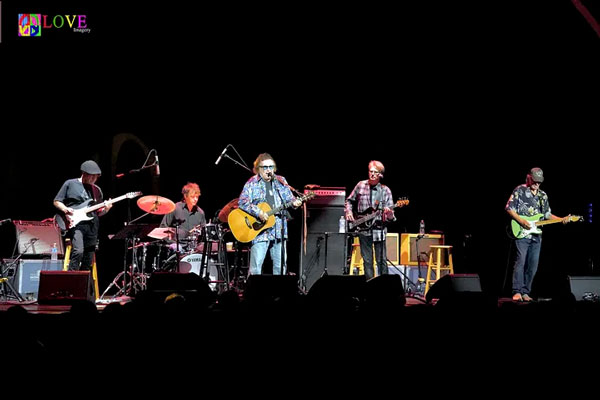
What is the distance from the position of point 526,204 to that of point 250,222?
482 centimetres

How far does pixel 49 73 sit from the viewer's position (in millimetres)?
10750

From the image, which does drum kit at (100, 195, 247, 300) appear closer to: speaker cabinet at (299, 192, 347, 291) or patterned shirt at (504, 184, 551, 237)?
speaker cabinet at (299, 192, 347, 291)

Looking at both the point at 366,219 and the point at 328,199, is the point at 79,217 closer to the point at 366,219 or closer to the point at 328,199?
the point at 328,199

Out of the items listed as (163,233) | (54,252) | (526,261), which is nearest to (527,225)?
(526,261)

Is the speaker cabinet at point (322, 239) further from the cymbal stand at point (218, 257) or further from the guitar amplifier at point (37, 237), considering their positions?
the guitar amplifier at point (37, 237)

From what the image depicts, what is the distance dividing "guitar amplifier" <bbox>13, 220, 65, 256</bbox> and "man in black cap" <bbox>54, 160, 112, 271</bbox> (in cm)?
118

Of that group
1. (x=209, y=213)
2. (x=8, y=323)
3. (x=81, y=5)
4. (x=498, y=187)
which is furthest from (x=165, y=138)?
(x=8, y=323)

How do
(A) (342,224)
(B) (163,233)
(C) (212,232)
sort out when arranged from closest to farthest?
(C) (212,232)
(A) (342,224)
(B) (163,233)

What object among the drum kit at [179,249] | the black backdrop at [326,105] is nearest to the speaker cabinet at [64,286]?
the drum kit at [179,249]

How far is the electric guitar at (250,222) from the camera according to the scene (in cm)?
840

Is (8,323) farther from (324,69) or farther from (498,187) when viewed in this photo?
(498,187)

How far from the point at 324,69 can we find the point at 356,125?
149 centimetres

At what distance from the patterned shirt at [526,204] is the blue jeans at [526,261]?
16.6 inches

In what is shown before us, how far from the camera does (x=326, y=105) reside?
11711mm
